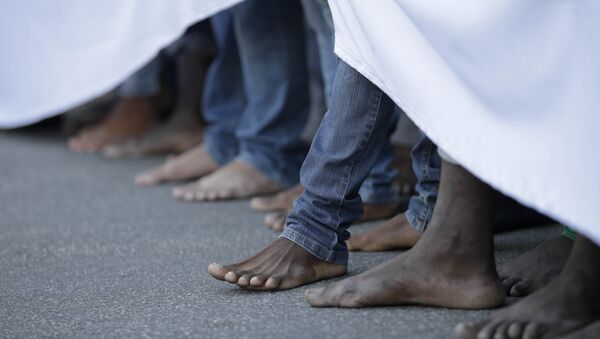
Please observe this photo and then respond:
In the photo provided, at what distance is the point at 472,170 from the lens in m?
1.51

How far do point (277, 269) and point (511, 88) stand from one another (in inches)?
23.6

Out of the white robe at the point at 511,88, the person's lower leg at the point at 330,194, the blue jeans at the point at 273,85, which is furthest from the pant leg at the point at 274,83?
the white robe at the point at 511,88

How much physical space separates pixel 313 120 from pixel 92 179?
865mm

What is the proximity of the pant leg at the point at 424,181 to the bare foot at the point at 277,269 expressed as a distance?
272mm

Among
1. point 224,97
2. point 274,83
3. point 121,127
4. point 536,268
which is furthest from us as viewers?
point 121,127

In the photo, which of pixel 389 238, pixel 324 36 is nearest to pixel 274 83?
pixel 324 36

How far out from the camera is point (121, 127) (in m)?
3.95

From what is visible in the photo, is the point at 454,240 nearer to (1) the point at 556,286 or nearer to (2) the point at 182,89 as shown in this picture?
(1) the point at 556,286

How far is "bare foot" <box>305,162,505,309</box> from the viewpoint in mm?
1666

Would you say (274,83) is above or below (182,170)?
above

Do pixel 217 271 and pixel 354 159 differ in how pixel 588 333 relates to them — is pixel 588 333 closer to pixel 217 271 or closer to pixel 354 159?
pixel 354 159

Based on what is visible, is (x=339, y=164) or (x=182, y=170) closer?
(x=339, y=164)

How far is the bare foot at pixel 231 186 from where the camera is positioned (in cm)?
290

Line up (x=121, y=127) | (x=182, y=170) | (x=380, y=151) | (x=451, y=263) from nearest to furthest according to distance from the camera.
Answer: (x=451, y=263) < (x=380, y=151) < (x=182, y=170) < (x=121, y=127)
